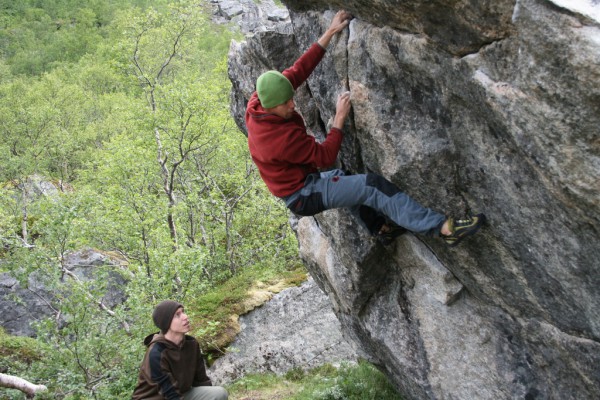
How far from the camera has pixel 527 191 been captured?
4.93 meters

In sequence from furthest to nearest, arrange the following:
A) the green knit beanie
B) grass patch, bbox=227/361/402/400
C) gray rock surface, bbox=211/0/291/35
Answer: gray rock surface, bbox=211/0/291/35
grass patch, bbox=227/361/402/400
the green knit beanie

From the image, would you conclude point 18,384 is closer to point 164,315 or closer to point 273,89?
point 164,315

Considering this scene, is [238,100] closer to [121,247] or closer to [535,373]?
[535,373]

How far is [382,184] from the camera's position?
20.9 ft

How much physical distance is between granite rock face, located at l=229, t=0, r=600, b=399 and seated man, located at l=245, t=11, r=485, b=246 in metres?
0.22

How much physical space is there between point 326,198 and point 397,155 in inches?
40.1

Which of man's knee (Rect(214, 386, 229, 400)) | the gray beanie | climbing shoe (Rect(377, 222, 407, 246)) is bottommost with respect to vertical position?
man's knee (Rect(214, 386, 229, 400))

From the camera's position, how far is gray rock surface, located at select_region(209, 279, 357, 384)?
44.9 ft

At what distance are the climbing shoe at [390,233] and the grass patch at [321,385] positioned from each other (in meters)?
4.33

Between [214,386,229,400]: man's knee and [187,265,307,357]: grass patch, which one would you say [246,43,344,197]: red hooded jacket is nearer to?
[214,386,229,400]: man's knee

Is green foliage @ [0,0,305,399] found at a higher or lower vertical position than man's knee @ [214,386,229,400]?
lower

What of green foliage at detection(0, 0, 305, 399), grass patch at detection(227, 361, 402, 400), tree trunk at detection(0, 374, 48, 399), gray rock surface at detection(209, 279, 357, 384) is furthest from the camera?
gray rock surface at detection(209, 279, 357, 384)

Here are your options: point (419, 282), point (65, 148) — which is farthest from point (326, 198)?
point (65, 148)

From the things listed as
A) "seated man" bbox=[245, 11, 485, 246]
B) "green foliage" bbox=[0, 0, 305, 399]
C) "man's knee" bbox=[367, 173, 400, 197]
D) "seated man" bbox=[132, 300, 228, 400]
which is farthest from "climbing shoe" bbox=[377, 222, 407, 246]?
"green foliage" bbox=[0, 0, 305, 399]
